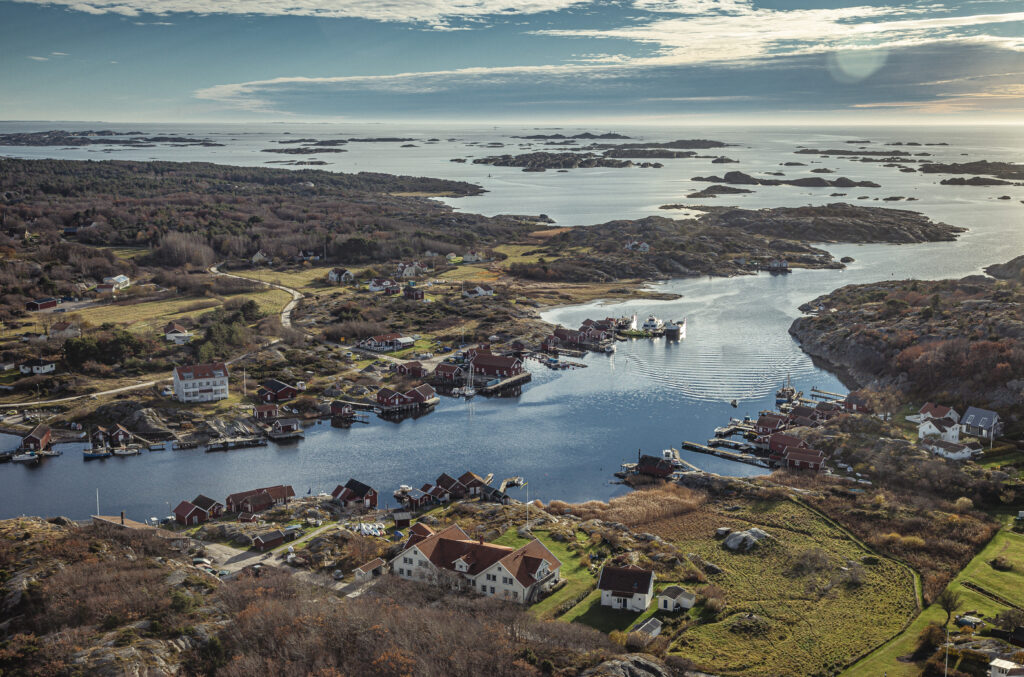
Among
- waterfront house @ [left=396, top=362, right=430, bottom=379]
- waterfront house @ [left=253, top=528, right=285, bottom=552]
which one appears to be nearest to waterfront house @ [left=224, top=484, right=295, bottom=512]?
waterfront house @ [left=253, top=528, right=285, bottom=552]

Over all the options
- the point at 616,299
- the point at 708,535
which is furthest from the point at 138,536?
the point at 616,299

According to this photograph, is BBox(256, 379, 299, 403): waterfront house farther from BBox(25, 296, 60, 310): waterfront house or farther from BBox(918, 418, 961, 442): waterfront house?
BBox(918, 418, 961, 442): waterfront house

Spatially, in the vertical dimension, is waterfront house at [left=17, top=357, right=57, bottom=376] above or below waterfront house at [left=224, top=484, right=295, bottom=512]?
above

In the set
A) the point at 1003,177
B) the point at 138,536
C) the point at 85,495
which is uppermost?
the point at 1003,177

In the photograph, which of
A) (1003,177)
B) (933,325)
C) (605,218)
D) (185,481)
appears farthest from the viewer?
(1003,177)

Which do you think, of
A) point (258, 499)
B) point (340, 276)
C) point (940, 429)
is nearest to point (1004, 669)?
point (940, 429)

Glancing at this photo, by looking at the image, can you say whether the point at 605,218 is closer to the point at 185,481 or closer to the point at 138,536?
the point at 185,481
